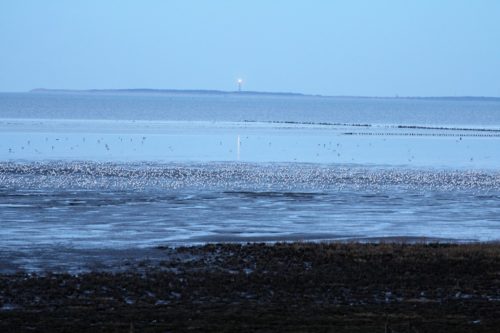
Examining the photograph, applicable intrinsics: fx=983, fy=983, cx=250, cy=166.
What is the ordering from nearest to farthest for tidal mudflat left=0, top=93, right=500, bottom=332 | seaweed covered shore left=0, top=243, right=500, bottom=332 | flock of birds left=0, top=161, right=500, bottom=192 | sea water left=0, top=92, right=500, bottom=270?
seaweed covered shore left=0, top=243, right=500, bottom=332 → tidal mudflat left=0, top=93, right=500, bottom=332 → sea water left=0, top=92, right=500, bottom=270 → flock of birds left=0, top=161, right=500, bottom=192

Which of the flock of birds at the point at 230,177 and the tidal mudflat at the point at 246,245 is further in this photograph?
the flock of birds at the point at 230,177

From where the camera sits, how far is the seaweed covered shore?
51.6 feet

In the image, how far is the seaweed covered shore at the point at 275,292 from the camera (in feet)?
51.6

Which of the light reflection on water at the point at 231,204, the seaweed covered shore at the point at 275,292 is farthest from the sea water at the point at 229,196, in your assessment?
the seaweed covered shore at the point at 275,292

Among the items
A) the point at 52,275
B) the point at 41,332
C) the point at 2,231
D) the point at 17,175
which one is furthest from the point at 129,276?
the point at 17,175

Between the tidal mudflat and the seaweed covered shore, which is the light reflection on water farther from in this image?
the seaweed covered shore

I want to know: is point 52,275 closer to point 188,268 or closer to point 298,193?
point 188,268

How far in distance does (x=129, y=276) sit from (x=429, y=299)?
614cm

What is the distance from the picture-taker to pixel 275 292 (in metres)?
18.7

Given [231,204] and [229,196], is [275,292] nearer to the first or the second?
[231,204]

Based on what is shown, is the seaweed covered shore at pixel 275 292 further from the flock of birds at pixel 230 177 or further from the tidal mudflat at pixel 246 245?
the flock of birds at pixel 230 177

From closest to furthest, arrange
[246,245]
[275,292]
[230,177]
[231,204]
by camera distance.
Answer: [275,292], [246,245], [231,204], [230,177]

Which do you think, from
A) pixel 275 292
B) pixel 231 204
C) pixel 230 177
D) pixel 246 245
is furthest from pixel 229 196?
pixel 275 292

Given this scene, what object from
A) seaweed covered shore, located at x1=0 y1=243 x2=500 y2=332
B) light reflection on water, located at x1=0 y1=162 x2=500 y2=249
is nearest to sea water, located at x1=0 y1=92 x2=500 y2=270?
light reflection on water, located at x1=0 y1=162 x2=500 y2=249
